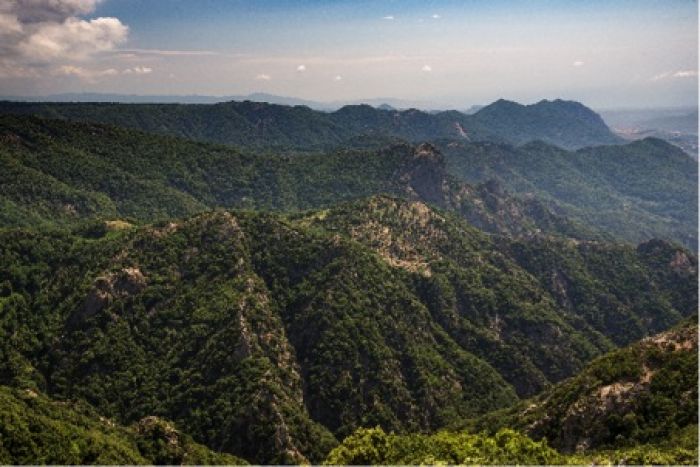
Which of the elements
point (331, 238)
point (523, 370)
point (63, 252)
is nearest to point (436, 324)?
point (523, 370)

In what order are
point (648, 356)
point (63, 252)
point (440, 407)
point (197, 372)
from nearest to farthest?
point (648, 356), point (197, 372), point (440, 407), point (63, 252)

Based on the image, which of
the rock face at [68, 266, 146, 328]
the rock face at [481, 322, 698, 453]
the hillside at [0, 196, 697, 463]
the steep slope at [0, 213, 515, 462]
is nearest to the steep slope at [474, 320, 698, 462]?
the rock face at [481, 322, 698, 453]

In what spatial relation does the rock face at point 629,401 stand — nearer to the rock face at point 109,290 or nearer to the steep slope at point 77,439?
the steep slope at point 77,439

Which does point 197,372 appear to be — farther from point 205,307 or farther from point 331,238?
point 331,238

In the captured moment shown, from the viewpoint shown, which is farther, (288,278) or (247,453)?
(288,278)

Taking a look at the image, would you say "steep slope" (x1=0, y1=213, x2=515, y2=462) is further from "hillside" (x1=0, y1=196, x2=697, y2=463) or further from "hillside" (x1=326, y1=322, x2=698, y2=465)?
"hillside" (x1=326, y1=322, x2=698, y2=465)

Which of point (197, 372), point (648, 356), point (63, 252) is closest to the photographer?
point (648, 356)

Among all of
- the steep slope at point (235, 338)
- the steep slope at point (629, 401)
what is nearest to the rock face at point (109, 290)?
the steep slope at point (235, 338)
